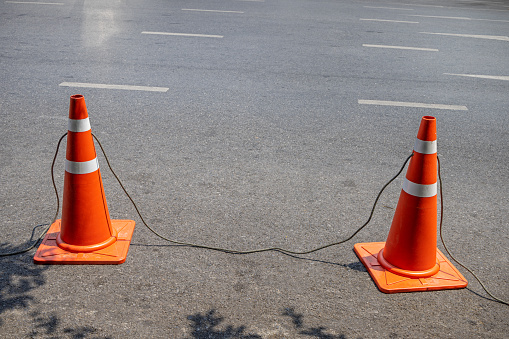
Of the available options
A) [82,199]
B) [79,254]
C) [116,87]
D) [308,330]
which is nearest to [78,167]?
[82,199]

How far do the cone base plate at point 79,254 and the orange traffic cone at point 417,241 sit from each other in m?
1.81

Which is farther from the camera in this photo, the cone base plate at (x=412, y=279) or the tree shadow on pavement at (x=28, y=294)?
the cone base plate at (x=412, y=279)

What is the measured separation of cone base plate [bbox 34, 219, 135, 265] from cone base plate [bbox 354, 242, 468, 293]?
1794 mm

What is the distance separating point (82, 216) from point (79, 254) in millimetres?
277

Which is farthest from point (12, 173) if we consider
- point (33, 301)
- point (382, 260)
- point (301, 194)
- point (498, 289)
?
point (498, 289)

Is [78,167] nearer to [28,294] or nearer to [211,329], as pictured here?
[28,294]

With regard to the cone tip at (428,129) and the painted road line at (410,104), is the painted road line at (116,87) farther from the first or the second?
the cone tip at (428,129)

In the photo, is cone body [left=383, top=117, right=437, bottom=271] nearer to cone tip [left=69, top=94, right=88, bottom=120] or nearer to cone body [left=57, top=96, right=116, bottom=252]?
cone body [left=57, top=96, right=116, bottom=252]

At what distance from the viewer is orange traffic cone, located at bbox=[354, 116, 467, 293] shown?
318 cm

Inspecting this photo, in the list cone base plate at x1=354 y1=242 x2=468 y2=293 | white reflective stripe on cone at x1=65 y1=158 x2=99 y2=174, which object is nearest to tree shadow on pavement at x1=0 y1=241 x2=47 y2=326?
white reflective stripe on cone at x1=65 y1=158 x2=99 y2=174

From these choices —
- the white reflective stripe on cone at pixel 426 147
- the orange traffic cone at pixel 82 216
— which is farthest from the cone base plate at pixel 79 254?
the white reflective stripe on cone at pixel 426 147

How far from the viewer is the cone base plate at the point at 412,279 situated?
3.23m

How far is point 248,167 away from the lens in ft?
16.2

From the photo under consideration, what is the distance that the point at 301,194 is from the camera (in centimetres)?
446
